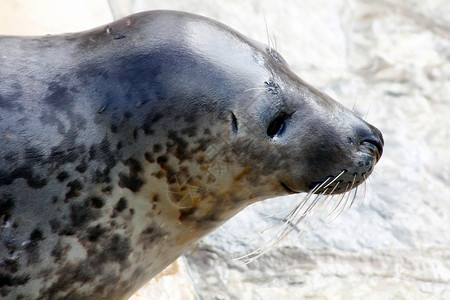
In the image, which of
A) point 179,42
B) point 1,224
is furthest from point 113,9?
point 1,224

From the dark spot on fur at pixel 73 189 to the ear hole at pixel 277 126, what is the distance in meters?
0.75

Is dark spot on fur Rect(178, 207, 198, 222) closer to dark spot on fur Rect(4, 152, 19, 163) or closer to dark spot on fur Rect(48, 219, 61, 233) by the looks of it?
dark spot on fur Rect(48, 219, 61, 233)

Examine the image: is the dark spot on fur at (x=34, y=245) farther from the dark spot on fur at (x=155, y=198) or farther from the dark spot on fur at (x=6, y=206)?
the dark spot on fur at (x=155, y=198)

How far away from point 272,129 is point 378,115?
258 cm

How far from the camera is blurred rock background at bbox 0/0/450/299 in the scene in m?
3.92

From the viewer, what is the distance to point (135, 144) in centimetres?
271

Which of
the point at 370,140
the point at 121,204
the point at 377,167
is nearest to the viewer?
the point at 121,204

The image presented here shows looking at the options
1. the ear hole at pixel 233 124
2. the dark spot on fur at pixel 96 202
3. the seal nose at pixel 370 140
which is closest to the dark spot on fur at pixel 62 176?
the dark spot on fur at pixel 96 202

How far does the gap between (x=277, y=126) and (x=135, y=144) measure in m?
0.56

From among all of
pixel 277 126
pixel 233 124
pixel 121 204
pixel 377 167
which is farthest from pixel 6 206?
pixel 377 167

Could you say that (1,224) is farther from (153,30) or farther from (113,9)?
(113,9)

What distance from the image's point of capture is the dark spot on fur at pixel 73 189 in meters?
2.65

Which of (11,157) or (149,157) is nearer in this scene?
(11,157)

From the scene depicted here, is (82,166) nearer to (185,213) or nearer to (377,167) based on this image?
(185,213)
